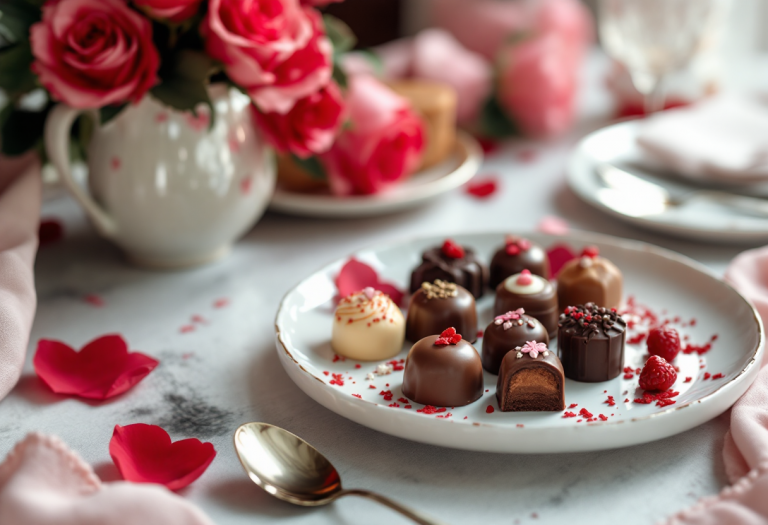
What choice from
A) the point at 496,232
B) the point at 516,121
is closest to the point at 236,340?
the point at 496,232

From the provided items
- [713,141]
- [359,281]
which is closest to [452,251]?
[359,281]

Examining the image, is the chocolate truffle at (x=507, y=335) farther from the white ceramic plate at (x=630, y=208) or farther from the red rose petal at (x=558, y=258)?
the white ceramic plate at (x=630, y=208)

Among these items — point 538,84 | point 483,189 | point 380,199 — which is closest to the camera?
point 380,199

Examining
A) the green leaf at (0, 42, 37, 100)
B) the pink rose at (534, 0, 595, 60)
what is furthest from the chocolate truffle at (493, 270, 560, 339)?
the pink rose at (534, 0, 595, 60)

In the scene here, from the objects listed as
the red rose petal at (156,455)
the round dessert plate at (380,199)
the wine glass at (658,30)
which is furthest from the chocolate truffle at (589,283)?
the wine glass at (658,30)

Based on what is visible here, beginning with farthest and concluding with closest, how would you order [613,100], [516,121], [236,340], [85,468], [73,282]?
[613,100] → [516,121] → [73,282] → [236,340] → [85,468]

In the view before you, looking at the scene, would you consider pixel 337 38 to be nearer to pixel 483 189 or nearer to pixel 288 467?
pixel 483 189

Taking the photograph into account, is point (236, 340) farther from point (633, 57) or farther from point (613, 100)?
point (613, 100)
